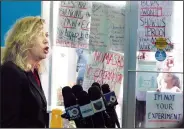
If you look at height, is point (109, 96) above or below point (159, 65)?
below

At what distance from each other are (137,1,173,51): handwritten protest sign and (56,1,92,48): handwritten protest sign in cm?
66

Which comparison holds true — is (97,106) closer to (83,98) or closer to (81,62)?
(83,98)

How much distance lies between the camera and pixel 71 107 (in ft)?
17.1

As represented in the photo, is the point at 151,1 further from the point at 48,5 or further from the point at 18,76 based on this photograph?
the point at 18,76

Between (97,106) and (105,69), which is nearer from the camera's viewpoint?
(97,106)

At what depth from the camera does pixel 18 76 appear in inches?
206

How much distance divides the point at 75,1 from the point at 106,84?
1.11m

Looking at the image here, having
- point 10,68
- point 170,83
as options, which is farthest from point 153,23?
point 10,68

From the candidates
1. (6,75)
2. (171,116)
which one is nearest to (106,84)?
(171,116)

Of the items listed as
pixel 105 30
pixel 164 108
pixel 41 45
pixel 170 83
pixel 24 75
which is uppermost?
pixel 105 30

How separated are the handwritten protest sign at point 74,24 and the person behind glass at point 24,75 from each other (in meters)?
0.22

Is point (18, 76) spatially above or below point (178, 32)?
below

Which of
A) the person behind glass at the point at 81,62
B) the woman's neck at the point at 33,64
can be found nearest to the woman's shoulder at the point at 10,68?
the woman's neck at the point at 33,64

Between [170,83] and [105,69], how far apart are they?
0.82 meters
